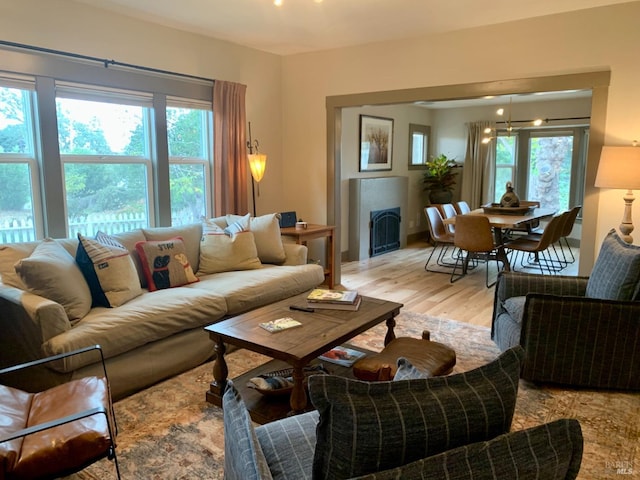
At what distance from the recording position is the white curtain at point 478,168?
814 cm

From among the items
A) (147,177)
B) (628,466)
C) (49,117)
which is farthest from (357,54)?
(628,466)

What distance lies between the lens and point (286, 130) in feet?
17.5

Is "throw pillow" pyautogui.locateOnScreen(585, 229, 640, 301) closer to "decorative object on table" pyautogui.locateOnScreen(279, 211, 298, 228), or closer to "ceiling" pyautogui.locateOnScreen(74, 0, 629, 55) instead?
"ceiling" pyautogui.locateOnScreen(74, 0, 629, 55)

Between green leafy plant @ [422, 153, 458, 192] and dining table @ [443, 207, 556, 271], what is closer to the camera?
dining table @ [443, 207, 556, 271]

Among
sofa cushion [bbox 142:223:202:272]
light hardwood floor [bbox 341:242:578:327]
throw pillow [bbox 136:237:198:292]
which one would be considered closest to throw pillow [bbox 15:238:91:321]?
throw pillow [bbox 136:237:198:292]

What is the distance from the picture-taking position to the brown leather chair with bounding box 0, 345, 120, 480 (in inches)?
61.3

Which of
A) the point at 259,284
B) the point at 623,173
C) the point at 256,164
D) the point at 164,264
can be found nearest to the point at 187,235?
the point at 164,264

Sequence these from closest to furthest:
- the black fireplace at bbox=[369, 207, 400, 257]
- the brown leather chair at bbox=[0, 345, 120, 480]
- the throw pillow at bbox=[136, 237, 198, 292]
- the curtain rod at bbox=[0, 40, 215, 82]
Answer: the brown leather chair at bbox=[0, 345, 120, 480] < the curtain rod at bbox=[0, 40, 215, 82] < the throw pillow at bbox=[136, 237, 198, 292] < the black fireplace at bbox=[369, 207, 400, 257]

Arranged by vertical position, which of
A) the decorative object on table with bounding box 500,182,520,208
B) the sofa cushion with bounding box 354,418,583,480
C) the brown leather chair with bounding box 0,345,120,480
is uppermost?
the decorative object on table with bounding box 500,182,520,208

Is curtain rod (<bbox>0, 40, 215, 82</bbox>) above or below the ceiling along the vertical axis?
below

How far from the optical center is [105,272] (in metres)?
2.97

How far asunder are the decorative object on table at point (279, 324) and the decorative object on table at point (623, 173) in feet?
8.29

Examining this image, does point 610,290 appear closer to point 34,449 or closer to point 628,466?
point 628,466

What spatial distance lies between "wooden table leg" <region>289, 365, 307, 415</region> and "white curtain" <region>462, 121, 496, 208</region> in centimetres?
685
